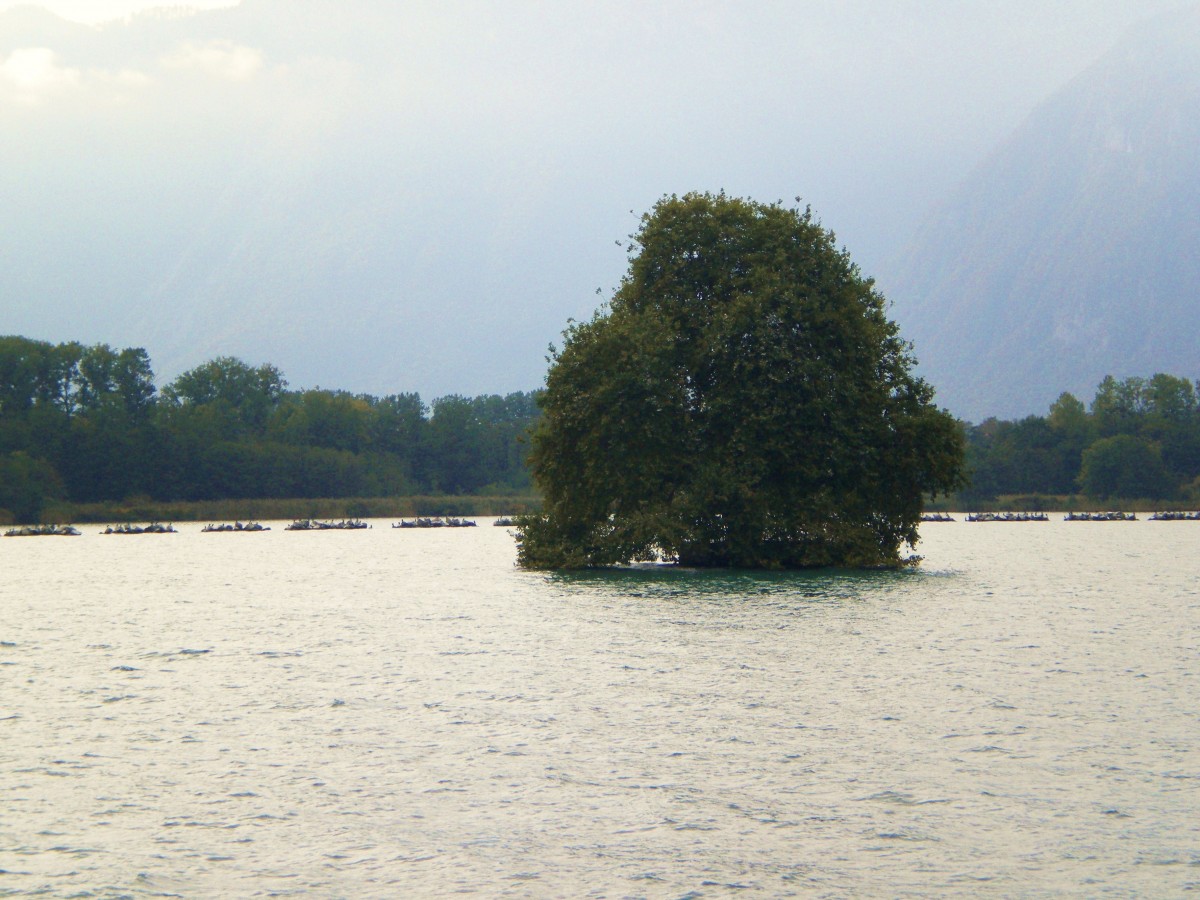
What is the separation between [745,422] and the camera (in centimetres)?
6675

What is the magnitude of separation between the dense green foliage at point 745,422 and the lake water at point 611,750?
532 inches

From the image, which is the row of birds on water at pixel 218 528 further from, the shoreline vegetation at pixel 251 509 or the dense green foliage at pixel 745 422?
the dense green foliage at pixel 745 422

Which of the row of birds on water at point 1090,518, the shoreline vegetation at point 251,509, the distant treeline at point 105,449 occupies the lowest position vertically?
the row of birds on water at point 1090,518

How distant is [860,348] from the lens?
6938 cm

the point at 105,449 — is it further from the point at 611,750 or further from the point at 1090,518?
the point at 611,750

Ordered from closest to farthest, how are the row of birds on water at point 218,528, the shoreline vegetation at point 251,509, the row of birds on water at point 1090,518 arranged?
1. the row of birds on water at point 218,528
2. the shoreline vegetation at point 251,509
3. the row of birds on water at point 1090,518

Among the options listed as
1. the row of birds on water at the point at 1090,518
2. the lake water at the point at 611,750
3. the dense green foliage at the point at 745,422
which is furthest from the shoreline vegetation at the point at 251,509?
the lake water at the point at 611,750

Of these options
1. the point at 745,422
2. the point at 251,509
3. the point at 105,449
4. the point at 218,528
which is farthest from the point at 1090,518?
the point at 105,449

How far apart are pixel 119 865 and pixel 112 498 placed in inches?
6370

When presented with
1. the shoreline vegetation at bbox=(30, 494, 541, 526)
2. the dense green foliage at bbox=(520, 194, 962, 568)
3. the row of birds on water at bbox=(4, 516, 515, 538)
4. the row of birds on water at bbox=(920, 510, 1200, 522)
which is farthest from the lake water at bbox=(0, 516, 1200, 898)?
the row of birds on water at bbox=(920, 510, 1200, 522)

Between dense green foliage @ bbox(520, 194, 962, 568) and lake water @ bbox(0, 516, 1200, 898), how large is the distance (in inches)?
532

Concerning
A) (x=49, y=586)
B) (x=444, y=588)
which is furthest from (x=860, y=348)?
(x=49, y=586)

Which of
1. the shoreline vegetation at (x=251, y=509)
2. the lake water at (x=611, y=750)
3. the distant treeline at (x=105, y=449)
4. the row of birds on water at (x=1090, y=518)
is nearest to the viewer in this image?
the lake water at (x=611, y=750)

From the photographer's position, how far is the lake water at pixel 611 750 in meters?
17.8
